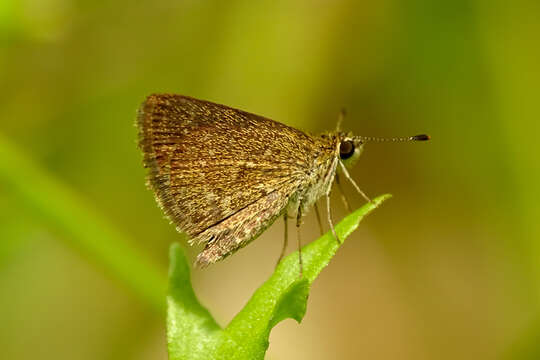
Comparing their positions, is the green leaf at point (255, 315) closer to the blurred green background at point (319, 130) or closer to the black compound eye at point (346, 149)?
the black compound eye at point (346, 149)

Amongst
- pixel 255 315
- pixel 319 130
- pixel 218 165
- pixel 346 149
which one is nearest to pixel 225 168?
pixel 218 165

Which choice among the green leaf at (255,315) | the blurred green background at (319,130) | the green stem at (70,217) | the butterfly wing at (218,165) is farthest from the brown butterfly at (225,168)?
the blurred green background at (319,130)

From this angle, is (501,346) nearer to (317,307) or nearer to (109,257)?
(317,307)

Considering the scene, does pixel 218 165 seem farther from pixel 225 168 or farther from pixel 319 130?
pixel 319 130

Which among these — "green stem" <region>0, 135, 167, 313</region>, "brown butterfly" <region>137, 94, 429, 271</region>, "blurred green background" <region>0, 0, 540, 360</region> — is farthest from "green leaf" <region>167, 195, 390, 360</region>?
"blurred green background" <region>0, 0, 540, 360</region>

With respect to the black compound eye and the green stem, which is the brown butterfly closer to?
the black compound eye
